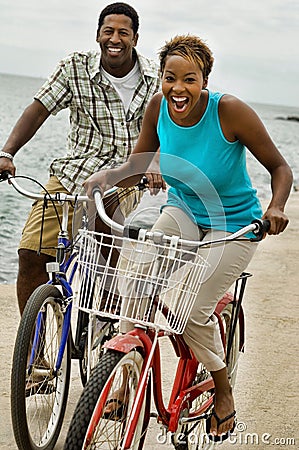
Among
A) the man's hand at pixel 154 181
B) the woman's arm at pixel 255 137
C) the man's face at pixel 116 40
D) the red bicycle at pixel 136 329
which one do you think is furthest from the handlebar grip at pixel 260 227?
the man's face at pixel 116 40

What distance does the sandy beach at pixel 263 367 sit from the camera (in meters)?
4.80

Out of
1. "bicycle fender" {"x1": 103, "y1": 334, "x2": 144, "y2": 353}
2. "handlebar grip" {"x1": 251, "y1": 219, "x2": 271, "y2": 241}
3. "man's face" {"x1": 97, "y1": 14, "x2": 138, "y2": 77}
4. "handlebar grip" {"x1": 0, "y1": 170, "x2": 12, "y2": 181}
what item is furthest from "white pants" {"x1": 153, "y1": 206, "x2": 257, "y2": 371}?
"man's face" {"x1": 97, "y1": 14, "x2": 138, "y2": 77}

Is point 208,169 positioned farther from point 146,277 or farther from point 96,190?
point 146,277

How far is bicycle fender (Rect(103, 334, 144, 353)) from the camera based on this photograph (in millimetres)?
3387

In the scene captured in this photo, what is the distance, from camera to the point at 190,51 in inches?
143

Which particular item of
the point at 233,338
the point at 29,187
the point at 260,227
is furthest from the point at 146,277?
the point at 29,187

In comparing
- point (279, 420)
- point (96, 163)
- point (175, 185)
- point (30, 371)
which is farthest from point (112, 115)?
point (279, 420)

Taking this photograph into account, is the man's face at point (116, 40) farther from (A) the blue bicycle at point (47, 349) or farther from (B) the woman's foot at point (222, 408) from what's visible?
(B) the woman's foot at point (222, 408)

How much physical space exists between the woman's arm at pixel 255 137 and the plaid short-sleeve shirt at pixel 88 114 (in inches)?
52.2

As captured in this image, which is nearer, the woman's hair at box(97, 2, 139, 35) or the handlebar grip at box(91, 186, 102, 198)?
the handlebar grip at box(91, 186, 102, 198)

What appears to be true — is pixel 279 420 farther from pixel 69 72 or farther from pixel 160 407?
pixel 69 72

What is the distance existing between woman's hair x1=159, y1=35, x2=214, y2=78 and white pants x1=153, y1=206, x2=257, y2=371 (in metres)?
0.68

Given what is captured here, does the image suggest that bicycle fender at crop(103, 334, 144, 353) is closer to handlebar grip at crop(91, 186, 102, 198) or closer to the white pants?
the white pants

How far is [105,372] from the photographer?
3.31 metres
